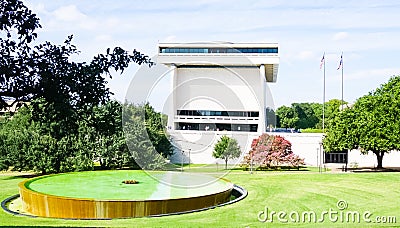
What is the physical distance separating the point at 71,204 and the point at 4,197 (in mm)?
7304

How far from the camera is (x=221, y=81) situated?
52.0 metres

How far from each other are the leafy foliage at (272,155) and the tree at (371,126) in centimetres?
546

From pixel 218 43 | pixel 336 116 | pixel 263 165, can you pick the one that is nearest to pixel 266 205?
pixel 336 116

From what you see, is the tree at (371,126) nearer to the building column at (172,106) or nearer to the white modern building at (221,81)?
the building column at (172,106)

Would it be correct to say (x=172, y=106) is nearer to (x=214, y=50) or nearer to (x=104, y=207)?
(x=214, y=50)

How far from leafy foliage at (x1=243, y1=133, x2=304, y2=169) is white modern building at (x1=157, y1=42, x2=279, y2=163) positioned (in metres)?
11.9

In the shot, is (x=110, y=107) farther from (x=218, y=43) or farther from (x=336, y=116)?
(x=218, y=43)

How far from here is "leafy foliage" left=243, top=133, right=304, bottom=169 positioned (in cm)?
3547

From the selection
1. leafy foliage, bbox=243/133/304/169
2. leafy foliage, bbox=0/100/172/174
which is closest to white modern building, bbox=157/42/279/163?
leafy foliage, bbox=243/133/304/169

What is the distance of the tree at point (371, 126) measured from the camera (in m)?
27.3

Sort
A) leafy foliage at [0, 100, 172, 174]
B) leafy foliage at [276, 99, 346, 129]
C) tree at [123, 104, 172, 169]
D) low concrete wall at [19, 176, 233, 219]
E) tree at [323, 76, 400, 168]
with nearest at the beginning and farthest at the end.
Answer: low concrete wall at [19, 176, 233, 219], tree at [323, 76, 400, 168], tree at [123, 104, 172, 169], leafy foliage at [0, 100, 172, 174], leafy foliage at [276, 99, 346, 129]

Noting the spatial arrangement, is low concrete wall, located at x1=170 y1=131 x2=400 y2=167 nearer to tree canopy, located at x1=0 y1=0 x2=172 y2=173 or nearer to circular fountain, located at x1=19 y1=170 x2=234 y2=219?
circular fountain, located at x1=19 y1=170 x2=234 y2=219

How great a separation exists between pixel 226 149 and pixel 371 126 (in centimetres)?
1280

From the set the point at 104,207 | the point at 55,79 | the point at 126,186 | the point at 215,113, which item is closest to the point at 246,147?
the point at 215,113
